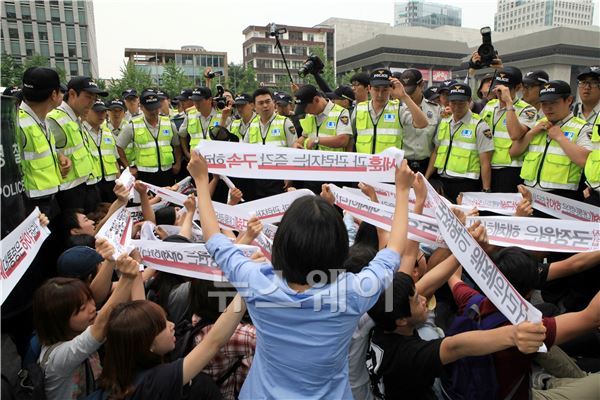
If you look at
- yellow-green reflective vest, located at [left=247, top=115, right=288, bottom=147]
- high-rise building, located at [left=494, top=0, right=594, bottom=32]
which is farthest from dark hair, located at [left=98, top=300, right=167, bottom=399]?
high-rise building, located at [left=494, top=0, right=594, bottom=32]

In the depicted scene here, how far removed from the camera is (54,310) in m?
2.17

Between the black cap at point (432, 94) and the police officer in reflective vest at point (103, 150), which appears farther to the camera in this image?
the black cap at point (432, 94)

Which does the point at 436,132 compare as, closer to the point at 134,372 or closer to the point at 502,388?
the point at 502,388

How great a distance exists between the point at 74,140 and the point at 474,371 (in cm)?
491

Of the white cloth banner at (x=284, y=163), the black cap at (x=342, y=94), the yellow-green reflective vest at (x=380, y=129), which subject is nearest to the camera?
the white cloth banner at (x=284, y=163)

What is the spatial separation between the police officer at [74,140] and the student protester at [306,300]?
411cm

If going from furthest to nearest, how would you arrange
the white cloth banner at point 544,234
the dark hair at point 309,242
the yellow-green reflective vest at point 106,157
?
1. the yellow-green reflective vest at point 106,157
2. the white cloth banner at point 544,234
3. the dark hair at point 309,242

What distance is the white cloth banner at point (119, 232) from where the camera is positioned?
2.46 metres

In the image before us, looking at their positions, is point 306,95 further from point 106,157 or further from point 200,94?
point 106,157

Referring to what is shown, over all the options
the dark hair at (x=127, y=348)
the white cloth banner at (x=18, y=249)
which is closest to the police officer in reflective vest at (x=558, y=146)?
the dark hair at (x=127, y=348)

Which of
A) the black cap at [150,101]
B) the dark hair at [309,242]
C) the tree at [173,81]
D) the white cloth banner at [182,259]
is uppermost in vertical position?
the tree at [173,81]

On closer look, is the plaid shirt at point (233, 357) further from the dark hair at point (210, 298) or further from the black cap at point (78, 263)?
the black cap at point (78, 263)

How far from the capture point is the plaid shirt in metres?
2.23

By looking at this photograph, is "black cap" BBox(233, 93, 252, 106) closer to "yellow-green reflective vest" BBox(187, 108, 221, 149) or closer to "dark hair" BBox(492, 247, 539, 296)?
"yellow-green reflective vest" BBox(187, 108, 221, 149)
